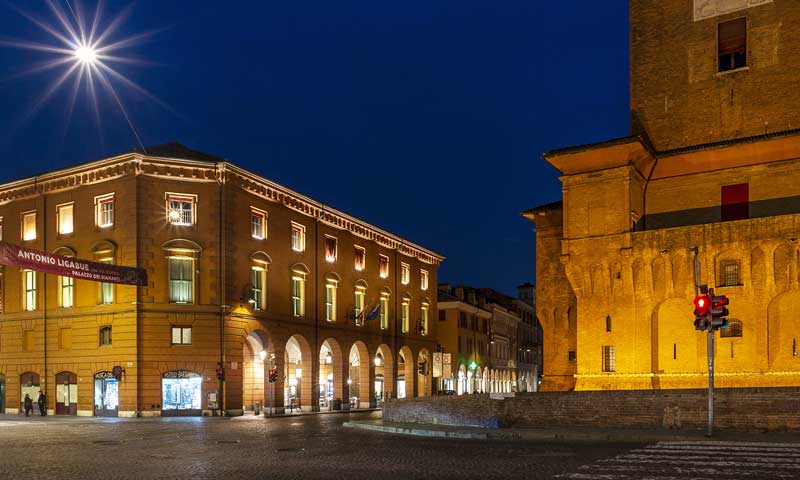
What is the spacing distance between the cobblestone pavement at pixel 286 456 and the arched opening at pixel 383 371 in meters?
37.5

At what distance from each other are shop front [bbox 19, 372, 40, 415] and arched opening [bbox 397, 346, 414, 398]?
29.6 m

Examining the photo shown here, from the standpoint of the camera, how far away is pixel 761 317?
33000mm

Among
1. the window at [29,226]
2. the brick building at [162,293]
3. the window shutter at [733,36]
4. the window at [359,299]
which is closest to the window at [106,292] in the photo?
the brick building at [162,293]

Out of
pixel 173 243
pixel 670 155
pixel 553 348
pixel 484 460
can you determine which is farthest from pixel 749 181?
pixel 173 243

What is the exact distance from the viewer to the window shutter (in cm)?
3684

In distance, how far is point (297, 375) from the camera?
56.0m

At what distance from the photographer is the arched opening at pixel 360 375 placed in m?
59.8

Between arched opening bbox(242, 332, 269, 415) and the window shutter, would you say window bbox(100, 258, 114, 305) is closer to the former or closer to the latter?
arched opening bbox(242, 332, 269, 415)

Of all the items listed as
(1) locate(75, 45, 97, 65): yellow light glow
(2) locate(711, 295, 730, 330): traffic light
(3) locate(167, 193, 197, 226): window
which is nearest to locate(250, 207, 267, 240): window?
(3) locate(167, 193, 197, 226): window

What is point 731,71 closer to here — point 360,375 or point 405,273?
point 360,375

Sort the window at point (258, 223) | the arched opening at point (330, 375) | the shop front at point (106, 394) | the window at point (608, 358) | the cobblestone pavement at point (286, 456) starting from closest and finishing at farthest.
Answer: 1. the cobblestone pavement at point (286, 456)
2. the window at point (608, 358)
3. the shop front at point (106, 394)
4. the window at point (258, 223)
5. the arched opening at point (330, 375)

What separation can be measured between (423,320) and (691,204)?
3713 centimetres

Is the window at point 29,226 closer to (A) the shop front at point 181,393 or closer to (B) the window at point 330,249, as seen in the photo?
(A) the shop front at point 181,393

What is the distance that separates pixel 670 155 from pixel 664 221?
3.15 metres
